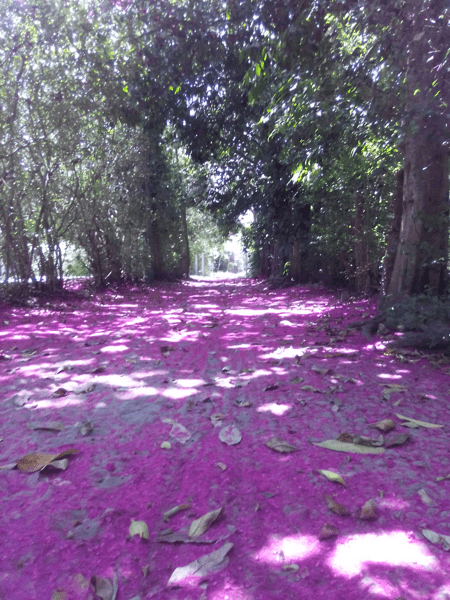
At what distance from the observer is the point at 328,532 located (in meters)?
2.20

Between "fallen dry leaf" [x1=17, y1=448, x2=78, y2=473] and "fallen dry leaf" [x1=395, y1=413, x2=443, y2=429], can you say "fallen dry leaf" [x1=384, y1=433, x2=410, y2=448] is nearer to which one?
"fallen dry leaf" [x1=395, y1=413, x2=443, y2=429]

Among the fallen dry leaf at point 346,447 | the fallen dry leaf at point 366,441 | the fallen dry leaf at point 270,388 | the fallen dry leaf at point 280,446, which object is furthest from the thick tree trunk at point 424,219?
the fallen dry leaf at point 280,446

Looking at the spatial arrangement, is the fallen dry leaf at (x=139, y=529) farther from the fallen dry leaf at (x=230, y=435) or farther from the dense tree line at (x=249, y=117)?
the dense tree line at (x=249, y=117)

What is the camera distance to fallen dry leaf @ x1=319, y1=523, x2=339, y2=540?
218cm

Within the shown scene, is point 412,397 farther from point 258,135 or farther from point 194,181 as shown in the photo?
point 194,181

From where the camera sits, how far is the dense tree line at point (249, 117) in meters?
6.29

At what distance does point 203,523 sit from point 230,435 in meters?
1.05

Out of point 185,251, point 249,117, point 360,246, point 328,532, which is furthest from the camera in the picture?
point 185,251

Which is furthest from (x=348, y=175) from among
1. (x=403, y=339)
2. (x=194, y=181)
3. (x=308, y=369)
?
(x=194, y=181)

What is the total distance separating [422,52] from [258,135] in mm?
11426

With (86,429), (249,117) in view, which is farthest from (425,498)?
(249,117)

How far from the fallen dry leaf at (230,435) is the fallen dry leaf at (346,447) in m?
0.52

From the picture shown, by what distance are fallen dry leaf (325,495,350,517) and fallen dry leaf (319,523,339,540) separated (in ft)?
0.40

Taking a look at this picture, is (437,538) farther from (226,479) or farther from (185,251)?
(185,251)
